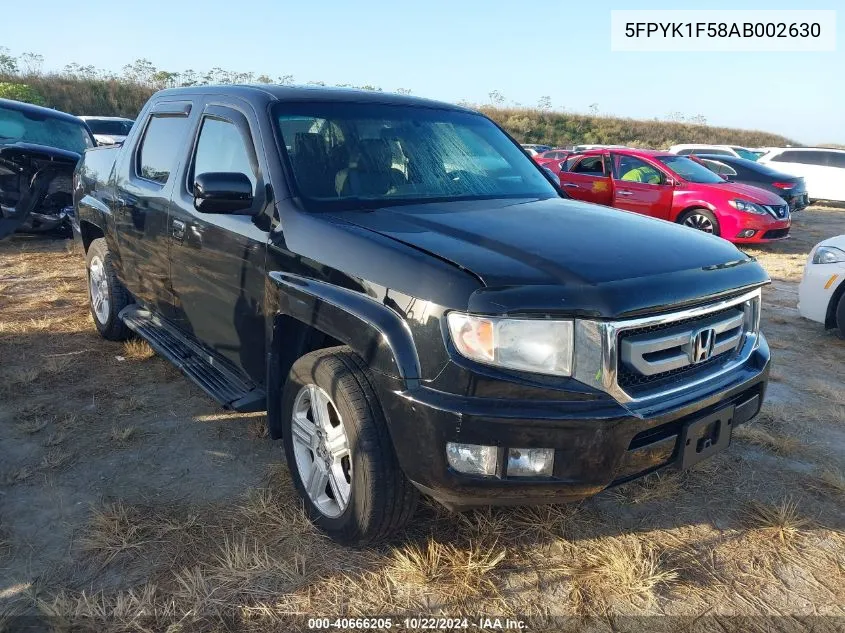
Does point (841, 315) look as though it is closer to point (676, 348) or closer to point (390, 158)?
point (676, 348)

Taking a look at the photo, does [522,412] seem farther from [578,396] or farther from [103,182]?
[103,182]

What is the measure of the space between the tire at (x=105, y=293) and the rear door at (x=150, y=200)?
11.1 inches

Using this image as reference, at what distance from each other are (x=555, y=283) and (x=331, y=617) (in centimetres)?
137

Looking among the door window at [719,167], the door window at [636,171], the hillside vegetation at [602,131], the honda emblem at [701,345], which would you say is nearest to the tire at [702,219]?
the door window at [636,171]

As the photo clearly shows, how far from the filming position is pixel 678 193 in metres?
10.4

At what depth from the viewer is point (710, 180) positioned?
10734 millimetres

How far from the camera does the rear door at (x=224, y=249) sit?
287 centimetres

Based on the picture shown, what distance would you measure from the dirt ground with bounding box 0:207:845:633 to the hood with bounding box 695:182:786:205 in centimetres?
717

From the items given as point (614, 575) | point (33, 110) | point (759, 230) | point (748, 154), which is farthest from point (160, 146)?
point (748, 154)

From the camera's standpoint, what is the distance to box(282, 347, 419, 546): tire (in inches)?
89.4

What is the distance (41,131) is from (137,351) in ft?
19.4

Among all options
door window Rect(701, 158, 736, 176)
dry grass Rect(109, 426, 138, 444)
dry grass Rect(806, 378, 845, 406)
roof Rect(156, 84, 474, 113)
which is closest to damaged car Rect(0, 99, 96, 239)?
dry grass Rect(109, 426, 138, 444)

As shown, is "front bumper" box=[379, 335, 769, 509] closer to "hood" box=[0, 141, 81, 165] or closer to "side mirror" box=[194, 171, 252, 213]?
"side mirror" box=[194, 171, 252, 213]

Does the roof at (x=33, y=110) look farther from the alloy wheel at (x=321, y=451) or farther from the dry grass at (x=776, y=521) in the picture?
the dry grass at (x=776, y=521)
